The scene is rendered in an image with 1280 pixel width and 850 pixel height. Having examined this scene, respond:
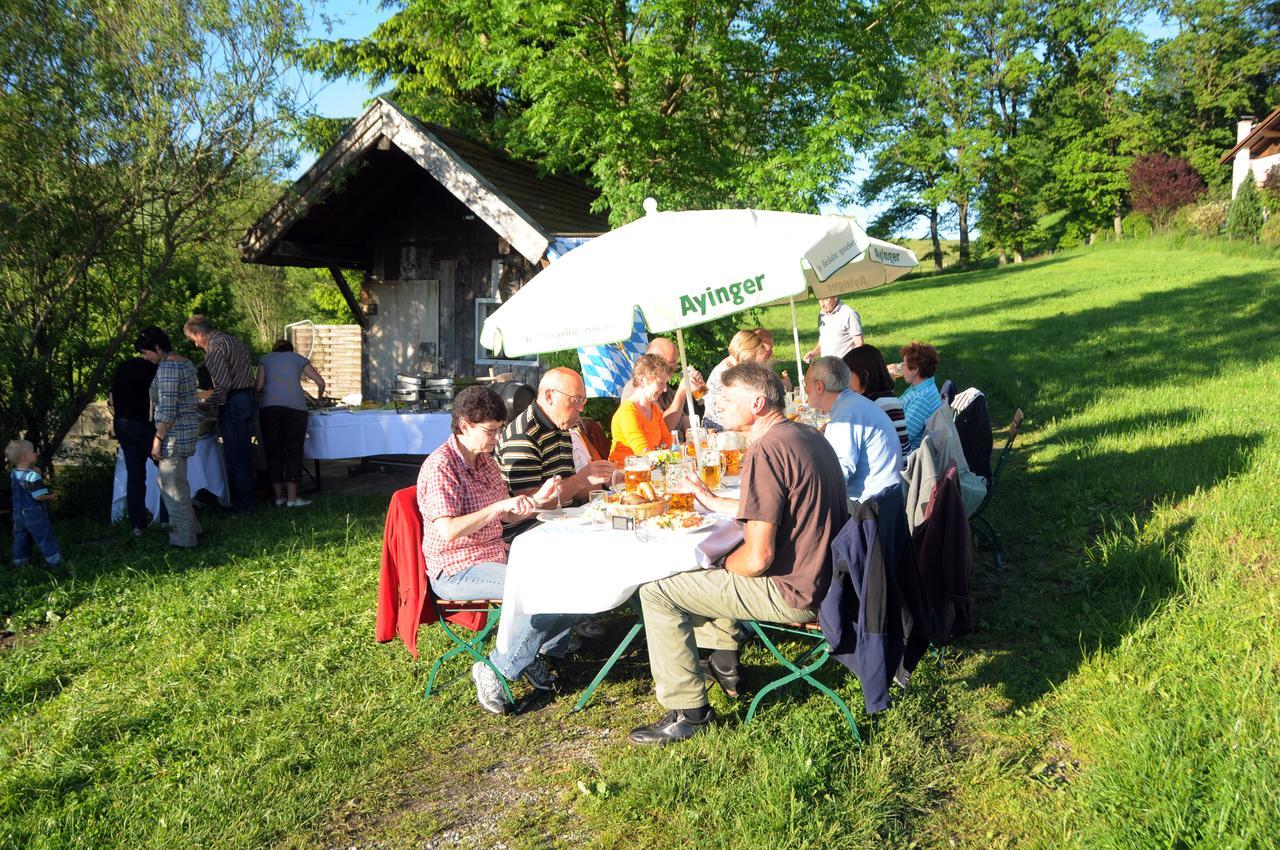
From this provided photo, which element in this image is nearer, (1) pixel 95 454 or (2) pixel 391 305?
(1) pixel 95 454

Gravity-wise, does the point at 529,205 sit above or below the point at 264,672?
above

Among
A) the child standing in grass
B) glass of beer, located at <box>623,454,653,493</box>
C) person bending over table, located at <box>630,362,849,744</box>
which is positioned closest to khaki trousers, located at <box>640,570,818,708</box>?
person bending over table, located at <box>630,362,849,744</box>

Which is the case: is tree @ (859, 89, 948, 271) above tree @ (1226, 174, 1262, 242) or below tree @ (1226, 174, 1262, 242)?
above

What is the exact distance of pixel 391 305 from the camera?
39.6 ft

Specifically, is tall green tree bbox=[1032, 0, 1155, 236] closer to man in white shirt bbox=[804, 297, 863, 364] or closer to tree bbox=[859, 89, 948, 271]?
tree bbox=[859, 89, 948, 271]

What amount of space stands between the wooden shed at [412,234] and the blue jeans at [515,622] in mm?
5967

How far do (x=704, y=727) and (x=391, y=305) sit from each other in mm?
9347

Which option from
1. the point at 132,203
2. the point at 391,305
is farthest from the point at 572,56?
the point at 132,203

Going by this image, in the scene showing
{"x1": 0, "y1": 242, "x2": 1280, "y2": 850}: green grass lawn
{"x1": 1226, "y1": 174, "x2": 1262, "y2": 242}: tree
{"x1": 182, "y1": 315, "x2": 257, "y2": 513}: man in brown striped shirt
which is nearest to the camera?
{"x1": 0, "y1": 242, "x2": 1280, "y2": 850}: green grass lawn

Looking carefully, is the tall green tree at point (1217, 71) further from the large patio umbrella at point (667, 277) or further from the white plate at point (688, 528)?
the white plate at point (688, 528)

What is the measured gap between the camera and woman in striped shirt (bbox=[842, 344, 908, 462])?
593 cm

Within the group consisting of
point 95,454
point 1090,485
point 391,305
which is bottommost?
point 1090,485

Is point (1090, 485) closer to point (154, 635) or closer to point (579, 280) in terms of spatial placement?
point (579, 280)

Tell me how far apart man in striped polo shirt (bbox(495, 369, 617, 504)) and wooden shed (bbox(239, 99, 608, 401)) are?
16.1ft
